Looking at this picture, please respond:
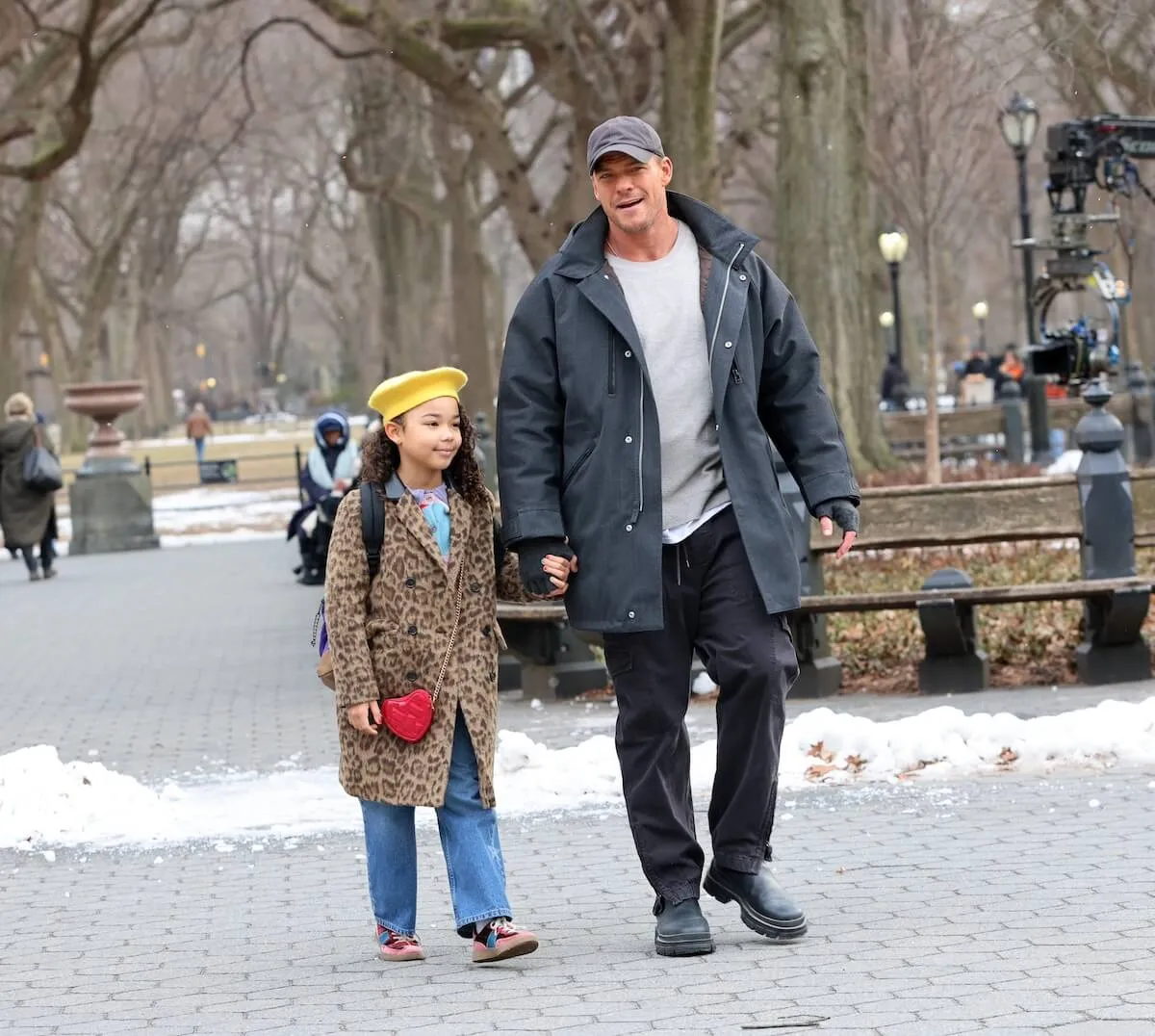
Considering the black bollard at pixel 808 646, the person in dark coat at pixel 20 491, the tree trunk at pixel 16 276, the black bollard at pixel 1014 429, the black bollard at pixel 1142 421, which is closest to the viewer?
the black bollard at pixel 808 646

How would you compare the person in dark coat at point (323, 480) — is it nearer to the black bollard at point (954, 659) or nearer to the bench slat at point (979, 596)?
the bench slat at point (979, 596)

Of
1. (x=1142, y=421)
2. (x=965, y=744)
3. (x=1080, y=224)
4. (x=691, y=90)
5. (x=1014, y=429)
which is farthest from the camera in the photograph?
(x=1014, y=429)

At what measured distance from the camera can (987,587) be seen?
33.5 feet

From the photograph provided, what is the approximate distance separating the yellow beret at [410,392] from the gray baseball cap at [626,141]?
0.63 meters

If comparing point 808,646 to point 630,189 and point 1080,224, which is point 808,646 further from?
point 1080,224

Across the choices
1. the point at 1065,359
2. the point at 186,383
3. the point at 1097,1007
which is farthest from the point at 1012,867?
the point at 186,383

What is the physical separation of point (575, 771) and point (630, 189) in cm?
327

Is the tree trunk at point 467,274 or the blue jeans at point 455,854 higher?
the tree trunk at point 467,274

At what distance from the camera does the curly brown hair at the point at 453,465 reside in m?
5.55

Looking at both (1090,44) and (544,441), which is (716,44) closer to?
(1090,44)

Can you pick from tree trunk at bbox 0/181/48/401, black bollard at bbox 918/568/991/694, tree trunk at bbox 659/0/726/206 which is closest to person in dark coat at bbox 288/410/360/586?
tree trunk at bbox 659/0/726/206

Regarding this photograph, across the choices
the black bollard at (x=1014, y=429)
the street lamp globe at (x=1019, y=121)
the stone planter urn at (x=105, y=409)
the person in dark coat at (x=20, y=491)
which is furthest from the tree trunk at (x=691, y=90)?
the stone planter urn at (x=105, y=409)

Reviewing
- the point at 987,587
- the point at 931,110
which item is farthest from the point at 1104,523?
the point at 931,110

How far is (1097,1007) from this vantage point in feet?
15.0
